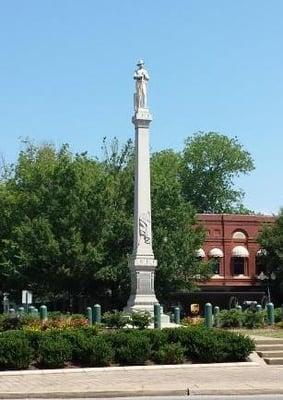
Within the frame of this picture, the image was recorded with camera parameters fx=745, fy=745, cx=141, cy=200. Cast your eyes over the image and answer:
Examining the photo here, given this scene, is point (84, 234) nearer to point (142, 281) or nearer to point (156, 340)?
point (142, 281)

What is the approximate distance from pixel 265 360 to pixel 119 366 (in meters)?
3.76

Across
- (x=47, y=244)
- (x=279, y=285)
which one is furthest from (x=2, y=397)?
(x=279, y=285)

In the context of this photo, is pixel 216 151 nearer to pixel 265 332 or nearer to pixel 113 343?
pixel 265 332

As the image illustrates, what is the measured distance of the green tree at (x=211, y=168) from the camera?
85.8 m

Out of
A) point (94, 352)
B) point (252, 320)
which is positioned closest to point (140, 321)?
point (94, 352)

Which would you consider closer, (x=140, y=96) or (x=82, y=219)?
(x=140, y=96)

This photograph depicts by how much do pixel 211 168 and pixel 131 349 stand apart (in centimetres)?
6978

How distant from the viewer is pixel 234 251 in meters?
64.3

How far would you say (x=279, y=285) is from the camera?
196 ft

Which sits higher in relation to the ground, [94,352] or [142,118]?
[142,118]

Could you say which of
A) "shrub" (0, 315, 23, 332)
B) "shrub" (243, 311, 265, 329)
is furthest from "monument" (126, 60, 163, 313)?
"shrub" (0, 315, 23, 332)

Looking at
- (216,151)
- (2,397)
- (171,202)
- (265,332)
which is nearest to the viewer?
(2,397)

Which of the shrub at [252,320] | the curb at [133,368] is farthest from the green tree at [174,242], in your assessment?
the curb at [133,368]

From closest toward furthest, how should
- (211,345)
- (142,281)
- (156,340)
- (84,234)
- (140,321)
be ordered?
(211,345)
(156,340)
(140,321)
(142,281)
(84,234)
